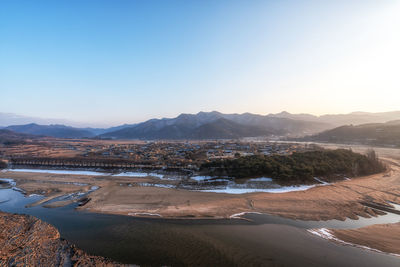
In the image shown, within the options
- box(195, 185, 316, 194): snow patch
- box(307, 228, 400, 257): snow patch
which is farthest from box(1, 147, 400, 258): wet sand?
box(195, 185, 316, 194): snow patch

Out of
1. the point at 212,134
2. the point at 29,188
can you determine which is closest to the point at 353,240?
the point at 29,188

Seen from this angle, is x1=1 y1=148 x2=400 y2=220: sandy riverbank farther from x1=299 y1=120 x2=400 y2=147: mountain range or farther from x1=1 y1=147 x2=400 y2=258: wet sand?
x1=299 y1=120 x2=400 y2=147: mountain range

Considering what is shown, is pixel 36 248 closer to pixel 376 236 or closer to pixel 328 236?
pixel 328 236

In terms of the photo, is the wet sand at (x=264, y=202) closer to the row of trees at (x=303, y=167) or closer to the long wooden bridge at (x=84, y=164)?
the row of trees at (x=303, y=167)

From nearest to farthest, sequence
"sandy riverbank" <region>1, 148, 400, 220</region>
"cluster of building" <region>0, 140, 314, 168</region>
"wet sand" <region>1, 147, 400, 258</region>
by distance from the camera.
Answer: "wet sand" <region>1, 147, 400, 258</region>
"sandy riverbank" <region>1, 148, 400, 220</region>
"cluster of building" <region>0, 140, 314, 168</region>

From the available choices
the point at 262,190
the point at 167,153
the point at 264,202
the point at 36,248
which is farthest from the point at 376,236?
the point at 167,153

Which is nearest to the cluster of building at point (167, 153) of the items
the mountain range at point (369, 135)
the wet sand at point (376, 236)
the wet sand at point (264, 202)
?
the wet sand at point (264, 202)
